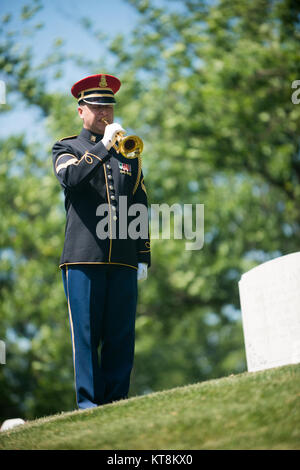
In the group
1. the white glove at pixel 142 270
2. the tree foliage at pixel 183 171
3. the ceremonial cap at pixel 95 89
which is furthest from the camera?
the tree foliage at pixel 183 171

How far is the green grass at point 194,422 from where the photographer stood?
3.67m

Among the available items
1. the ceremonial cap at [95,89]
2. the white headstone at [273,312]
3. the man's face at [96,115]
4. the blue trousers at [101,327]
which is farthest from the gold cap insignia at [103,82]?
the white headstone at [273,312]

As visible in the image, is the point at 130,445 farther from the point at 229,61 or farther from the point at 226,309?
the point at 226,309

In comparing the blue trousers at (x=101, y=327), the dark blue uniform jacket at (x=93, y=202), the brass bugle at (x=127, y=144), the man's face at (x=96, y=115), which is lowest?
the blue trousers at (x=101, y=327)

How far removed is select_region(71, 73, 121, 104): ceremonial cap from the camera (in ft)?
16.8

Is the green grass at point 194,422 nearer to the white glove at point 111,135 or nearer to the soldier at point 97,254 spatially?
the soldier at point 97,254

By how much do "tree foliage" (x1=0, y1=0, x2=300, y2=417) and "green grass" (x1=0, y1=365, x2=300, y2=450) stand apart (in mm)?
10266

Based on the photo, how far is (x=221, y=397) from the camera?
4305 mm

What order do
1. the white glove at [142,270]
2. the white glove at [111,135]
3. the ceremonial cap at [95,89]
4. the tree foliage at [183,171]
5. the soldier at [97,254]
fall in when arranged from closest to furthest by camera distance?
the white glove at [111,135] < the soldier at [97,254] < the ceremonial cap at [95,89] < the white glove at [142,270] < the tree foliage at [183,171]

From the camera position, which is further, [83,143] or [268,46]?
[268,46]

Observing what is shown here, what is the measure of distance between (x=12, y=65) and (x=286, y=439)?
1587cm

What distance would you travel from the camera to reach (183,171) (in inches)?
635

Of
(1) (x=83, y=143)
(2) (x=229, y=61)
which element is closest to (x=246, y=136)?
(2) (x=229, y=61)

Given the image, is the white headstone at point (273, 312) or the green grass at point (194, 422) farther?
the white headstone at point (273, 312)
